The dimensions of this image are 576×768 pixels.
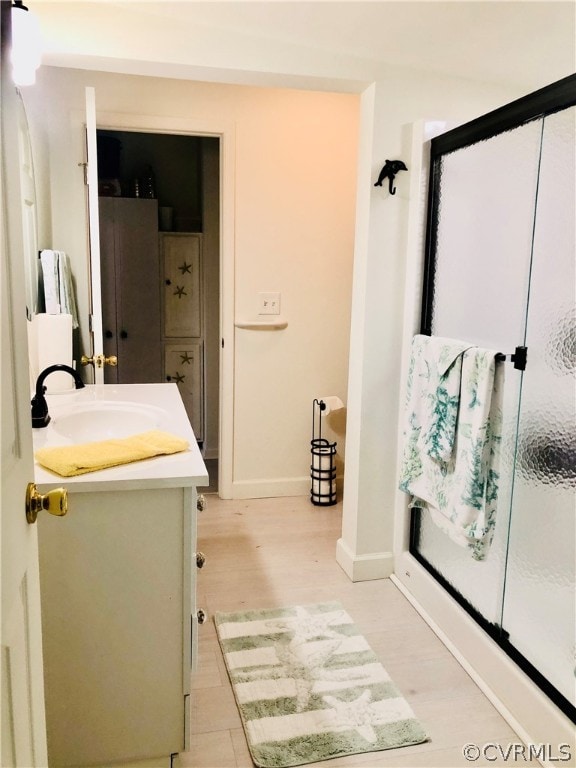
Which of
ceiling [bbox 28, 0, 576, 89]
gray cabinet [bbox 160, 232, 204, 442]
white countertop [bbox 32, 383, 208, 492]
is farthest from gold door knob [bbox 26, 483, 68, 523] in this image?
gray cabinet [bbox 160, 232, 204, 442]

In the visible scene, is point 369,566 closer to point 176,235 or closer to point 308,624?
point 308,624

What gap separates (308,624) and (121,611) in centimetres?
99

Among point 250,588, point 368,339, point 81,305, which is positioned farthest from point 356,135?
point 250,588

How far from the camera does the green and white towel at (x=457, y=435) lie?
1.84 metres

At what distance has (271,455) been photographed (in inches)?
142

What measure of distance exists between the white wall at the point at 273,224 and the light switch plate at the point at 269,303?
4cm

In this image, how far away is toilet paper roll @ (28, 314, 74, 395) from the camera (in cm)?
228

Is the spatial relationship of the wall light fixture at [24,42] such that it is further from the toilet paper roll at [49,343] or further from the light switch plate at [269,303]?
the light switch plate at [269,303]

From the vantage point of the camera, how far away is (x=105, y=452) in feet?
5.03

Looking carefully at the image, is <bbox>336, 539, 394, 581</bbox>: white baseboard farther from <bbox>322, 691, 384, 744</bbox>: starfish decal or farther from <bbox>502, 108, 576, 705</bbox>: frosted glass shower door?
<bbox>502, 108, 576, 705</bbox>: frosted glass shower door

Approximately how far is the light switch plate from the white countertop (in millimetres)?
1163

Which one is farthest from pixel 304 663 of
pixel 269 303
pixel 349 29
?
pixel 349 29

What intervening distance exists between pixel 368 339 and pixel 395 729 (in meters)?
1.40

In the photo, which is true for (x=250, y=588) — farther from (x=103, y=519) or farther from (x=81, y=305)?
(x=81, y=305)
